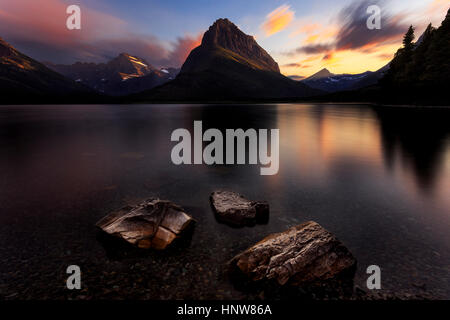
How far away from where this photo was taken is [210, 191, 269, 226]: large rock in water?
8.75 metres

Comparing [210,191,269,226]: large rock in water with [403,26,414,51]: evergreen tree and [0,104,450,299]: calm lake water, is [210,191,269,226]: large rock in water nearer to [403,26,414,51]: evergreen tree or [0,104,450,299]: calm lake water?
[0,104,450,299]: calm lake water

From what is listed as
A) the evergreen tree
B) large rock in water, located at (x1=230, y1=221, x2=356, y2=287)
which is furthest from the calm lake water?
the evergreen tree

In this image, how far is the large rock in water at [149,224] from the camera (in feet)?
23.3

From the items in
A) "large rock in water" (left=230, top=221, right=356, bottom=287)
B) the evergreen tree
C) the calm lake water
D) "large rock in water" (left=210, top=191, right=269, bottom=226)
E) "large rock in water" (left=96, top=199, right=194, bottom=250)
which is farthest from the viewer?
the evergreen tree

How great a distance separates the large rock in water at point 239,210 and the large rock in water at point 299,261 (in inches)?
88.0

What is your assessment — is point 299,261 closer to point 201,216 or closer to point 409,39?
point 201,216

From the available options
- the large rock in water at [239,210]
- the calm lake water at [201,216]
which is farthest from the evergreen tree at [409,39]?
the large rock in water at [239,210]

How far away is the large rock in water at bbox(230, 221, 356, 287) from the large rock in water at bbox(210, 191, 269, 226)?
7.33ft

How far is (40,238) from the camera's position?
7.76 m

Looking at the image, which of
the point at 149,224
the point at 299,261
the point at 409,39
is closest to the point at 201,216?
the point at 149,224

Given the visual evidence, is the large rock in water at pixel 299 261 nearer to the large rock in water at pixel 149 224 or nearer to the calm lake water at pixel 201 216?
the calm lake water at pixel 201 216
